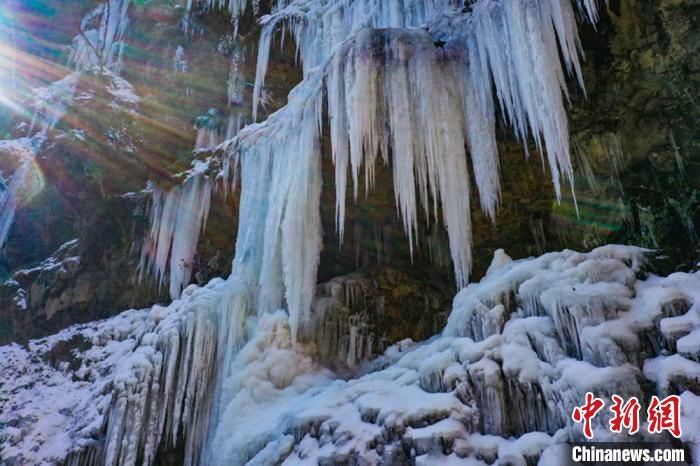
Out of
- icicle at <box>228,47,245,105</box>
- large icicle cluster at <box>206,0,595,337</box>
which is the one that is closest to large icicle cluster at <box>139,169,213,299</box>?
large icicle cluster at <box>206,0,595,337</box>

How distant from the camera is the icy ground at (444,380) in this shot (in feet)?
11.4

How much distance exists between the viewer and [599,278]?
13.6 ft

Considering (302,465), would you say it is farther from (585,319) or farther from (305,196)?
(305,196)

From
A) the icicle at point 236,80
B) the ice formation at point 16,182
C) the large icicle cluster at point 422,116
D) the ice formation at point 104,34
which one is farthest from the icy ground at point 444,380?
the ice formation at point 104,34

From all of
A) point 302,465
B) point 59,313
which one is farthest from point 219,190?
point 302,465

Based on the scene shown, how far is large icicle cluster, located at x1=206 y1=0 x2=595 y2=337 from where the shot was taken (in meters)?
5.30

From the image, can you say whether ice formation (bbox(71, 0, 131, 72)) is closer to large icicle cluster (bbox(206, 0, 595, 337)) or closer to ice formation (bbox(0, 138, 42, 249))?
ice formation (bbox(0, 138, 42, 249))

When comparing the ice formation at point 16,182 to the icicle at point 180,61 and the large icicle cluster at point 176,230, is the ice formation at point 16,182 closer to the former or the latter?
the large icicle cluster at point 176,230

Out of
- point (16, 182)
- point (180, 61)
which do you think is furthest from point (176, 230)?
point (16, 182)

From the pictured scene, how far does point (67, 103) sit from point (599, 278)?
1280 centimetres

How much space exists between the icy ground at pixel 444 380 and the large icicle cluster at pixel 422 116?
3.10 ft

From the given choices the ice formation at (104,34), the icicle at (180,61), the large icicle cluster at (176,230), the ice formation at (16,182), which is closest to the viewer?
the large icicle cluster at (176,230)

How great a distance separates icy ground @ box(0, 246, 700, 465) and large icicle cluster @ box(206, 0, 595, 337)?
37.2 inches

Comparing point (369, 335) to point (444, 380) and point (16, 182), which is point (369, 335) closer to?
point (444, 380)
